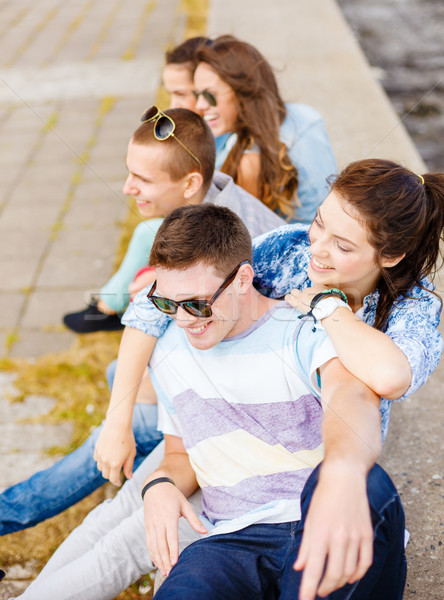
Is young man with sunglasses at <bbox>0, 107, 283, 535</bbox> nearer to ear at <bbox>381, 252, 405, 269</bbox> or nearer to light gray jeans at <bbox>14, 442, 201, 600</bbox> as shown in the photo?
light gray jeans at <bbox>14, 442, 201, 600</bbox>

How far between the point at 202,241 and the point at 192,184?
0.86 metres

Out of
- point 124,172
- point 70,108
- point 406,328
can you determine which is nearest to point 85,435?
point 406,328

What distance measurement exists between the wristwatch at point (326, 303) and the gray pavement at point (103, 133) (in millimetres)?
903

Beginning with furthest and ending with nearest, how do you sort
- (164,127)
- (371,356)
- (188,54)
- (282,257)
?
(188,54) → (164,127) → (282,257) → (371,356)

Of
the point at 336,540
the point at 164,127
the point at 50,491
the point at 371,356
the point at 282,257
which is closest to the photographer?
the point at 336,540

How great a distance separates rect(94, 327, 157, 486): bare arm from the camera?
81.3 inches

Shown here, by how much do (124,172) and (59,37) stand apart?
3888 millimetres

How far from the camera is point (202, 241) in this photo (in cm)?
183

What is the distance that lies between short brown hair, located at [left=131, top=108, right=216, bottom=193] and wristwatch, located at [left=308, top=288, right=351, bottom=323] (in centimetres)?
106

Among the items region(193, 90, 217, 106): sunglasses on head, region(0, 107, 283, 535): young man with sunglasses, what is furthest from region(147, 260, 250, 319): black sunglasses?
region(193, 90, 217, 106): sunglasses on head

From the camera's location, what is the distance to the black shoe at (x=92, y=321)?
3.45 meters

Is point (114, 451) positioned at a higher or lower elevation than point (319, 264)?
lower

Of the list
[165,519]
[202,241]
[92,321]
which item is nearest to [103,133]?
[92,321]

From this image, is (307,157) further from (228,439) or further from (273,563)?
(273,563)
